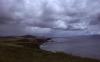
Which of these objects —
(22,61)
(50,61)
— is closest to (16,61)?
(22,61)

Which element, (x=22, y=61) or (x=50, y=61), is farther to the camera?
(x=50, y=61)

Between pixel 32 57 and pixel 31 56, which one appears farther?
pixel 31 56

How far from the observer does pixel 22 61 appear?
25469 mm

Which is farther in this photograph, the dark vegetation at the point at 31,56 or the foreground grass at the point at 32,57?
the dark vegetation at the point at 31,56

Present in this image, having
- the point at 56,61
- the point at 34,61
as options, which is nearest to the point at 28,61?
the point at 34,61

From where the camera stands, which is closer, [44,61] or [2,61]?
[2,61]

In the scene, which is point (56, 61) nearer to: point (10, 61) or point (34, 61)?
point (34, 61)

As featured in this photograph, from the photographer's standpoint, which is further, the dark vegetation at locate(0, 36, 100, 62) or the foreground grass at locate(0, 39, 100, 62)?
the dark vegetation at locate(0, 36, 100, 62)

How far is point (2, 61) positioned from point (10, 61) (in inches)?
41.5

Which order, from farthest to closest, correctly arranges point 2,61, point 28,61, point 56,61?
point 56,61 → point 28,61 → point 2,61

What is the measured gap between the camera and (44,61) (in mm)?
27109

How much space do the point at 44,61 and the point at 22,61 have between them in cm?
321

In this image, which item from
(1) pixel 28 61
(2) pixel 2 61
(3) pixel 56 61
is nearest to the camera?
(2) pixel 2 61

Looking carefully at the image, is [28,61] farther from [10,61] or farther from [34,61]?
[10,61]
